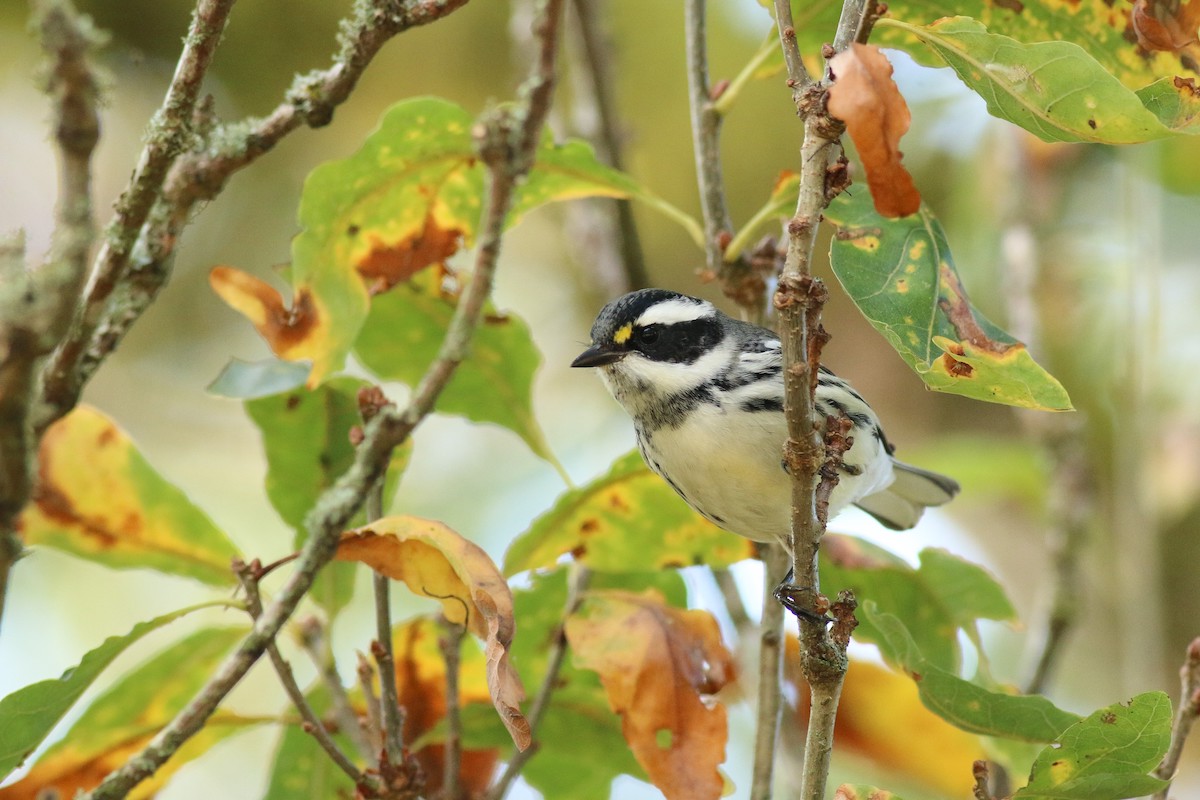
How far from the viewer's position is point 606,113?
3.51 m

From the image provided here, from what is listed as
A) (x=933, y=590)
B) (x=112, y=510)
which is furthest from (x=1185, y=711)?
(x=112, y=510)

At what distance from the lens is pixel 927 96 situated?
490cm

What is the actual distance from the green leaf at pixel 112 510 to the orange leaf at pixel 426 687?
37 centimetres

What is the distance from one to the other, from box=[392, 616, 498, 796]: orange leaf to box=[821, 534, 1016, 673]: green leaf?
753mm

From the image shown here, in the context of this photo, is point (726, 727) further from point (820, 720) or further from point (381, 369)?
point (381, 369)

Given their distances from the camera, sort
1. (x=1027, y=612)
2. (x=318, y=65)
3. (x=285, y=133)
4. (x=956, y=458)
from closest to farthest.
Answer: (x=285, y=133)
(x=956, y=458)
(x=1027, y=612)
(x=318, y=65)

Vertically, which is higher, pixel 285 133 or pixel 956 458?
pixel 956 458

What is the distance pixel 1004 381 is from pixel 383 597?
952 mm

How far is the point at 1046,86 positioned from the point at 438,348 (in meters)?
1.30

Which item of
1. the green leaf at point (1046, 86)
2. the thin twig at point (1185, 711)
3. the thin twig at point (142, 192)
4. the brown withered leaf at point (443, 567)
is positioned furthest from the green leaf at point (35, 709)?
the thin twig at point (1185, 711)

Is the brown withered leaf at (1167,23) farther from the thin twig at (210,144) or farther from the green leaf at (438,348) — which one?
the green leaf at (438,348)

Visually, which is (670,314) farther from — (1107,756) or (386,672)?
(1107,756)

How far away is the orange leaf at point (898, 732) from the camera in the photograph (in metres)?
2.75

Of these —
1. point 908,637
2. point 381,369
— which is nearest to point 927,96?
point 381,369
